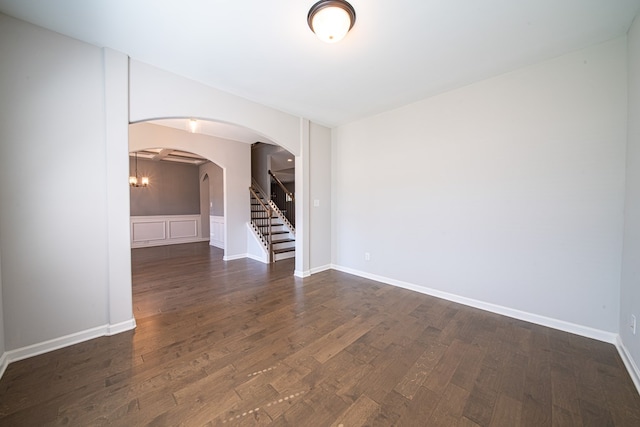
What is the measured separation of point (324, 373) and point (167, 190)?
8.24 meters

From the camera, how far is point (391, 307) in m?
2.97

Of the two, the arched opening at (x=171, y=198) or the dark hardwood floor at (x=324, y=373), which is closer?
the dark hardwood floor at (x=324, y=373)

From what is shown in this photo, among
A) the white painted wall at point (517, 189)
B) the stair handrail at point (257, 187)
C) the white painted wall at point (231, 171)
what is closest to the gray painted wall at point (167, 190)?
the stair handrail at point (257, 187)

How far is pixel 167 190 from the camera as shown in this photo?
25.9 ft

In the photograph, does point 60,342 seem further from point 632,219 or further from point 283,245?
point 632,219

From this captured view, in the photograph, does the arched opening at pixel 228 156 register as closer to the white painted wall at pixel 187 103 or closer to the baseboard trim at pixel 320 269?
the white painted wall at pixel 187 103

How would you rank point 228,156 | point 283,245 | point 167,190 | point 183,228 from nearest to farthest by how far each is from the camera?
point 228,156 → point 283,245 → point 167,190 → point 183,228

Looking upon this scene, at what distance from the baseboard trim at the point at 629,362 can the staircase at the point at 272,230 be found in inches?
196

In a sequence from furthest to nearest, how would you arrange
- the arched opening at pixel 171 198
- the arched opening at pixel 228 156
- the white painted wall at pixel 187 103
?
the arched opening at pixel 171 198 < the arched opening at pixel 228 156 < the white painted wall at pixel 187 103

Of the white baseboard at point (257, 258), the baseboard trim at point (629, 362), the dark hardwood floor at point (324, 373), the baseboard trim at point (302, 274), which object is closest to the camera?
the dark hardwood floor at point (324, 373)

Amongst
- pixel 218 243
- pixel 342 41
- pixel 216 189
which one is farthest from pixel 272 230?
pixel 342 41

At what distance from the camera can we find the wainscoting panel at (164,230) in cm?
721

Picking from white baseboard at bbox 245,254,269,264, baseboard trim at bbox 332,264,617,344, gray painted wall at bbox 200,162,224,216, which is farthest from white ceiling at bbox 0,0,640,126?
gray painted wall at bbox 200,162,224,216

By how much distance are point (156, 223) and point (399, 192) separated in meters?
7.64
